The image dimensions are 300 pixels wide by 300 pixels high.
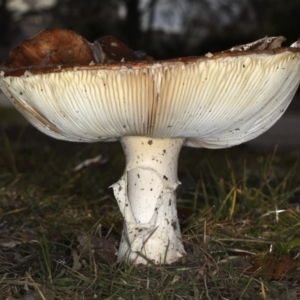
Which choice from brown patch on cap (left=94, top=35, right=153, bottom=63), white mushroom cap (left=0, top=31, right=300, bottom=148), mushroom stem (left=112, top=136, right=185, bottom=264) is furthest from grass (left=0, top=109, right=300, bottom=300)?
brown patch on cap (left=94, top=35, right=153, bottom=63)

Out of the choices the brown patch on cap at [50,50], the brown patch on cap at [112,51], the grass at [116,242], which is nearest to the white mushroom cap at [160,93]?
the brown patch on cap at [50,50]

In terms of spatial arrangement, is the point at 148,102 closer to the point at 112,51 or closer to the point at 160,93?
the point at 160,93

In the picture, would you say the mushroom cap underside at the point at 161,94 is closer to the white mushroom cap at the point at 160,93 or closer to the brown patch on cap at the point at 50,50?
the white mushroom cap at the point at 160,93

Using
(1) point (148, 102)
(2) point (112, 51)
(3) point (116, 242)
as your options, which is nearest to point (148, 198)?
(3) point (116, 242)

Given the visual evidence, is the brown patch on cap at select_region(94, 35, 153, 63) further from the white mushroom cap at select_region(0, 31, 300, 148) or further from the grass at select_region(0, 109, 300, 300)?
the grass at select_region(0, 109, 300, 300)

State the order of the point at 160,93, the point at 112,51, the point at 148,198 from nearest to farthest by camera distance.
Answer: the point at 160,93 → the point at 148,198 → the point at 112,51

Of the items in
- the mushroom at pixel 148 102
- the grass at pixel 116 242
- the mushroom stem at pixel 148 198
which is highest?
the mushroom at pixel 148 102
